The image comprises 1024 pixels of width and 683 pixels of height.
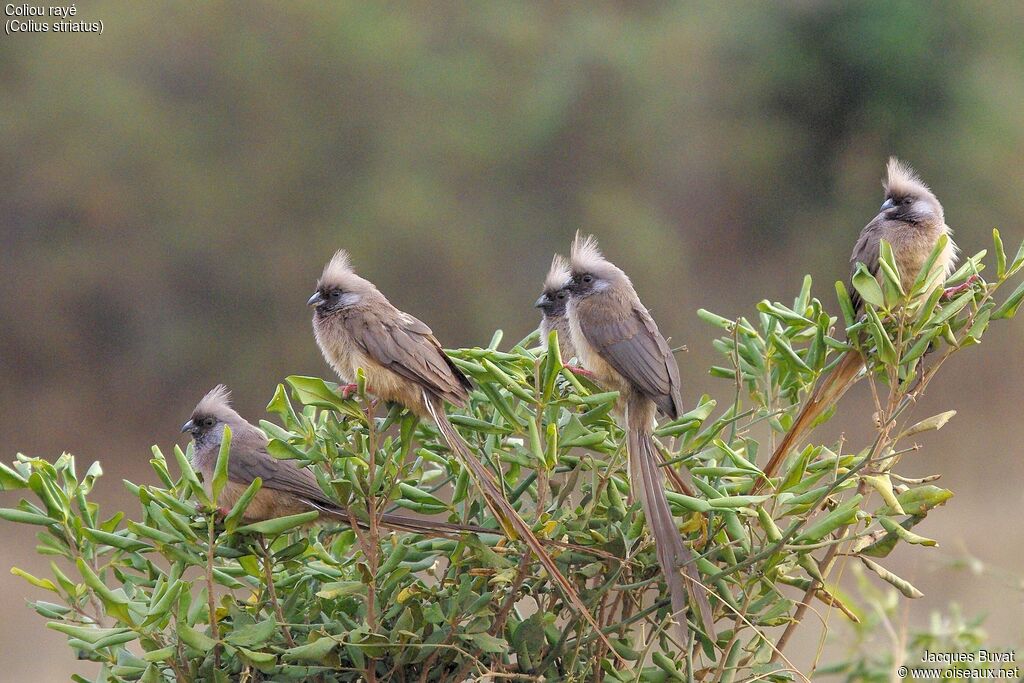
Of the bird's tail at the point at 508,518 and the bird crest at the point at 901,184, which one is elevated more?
the bird crest at the point at 901,184

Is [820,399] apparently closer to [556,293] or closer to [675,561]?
[675,561]

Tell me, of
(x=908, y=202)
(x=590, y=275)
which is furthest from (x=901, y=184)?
(x=590, y=275)

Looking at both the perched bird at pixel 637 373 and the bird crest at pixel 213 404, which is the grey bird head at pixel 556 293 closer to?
the perched bird at pixel 637 373

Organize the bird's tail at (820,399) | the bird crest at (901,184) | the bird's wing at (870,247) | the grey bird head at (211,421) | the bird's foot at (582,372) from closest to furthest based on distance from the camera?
the bird's tail at (820,399) < the bird's wing at (870,247) < the bird's foot at (582,372) < the grey bird head at (211,421) < the bird crest at (901,184)

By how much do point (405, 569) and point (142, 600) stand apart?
53 cm

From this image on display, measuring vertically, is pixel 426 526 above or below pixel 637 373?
below

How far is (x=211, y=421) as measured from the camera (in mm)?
3102

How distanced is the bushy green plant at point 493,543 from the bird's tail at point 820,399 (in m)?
0.05

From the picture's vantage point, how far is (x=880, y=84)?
29.9 feet

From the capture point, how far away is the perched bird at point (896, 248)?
7.22 feet

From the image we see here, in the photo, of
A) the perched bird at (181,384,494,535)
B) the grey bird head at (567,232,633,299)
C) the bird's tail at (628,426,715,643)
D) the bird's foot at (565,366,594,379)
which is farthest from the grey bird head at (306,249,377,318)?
the bird's tail at (628,426,715,643)

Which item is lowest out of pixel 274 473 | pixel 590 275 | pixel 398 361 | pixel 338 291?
pixel 274 473

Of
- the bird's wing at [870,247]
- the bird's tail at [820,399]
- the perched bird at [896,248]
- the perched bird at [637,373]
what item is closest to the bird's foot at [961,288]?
the perched bird at [896,248]

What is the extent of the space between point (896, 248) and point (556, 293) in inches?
44.9
